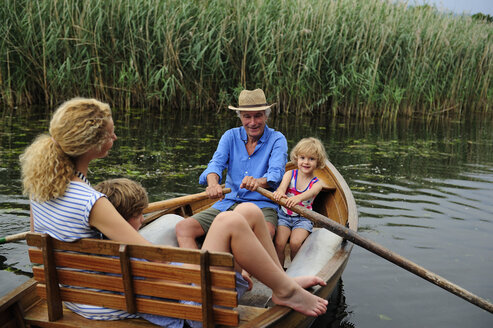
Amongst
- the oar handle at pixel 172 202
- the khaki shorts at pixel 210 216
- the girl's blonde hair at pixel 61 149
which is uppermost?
the girl's blonde hair at pixel 61 149

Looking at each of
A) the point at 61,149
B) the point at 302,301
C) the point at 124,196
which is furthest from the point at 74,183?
the point at 302,301

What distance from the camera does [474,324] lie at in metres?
3.48

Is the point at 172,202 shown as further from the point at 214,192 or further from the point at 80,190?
the point at 80,190

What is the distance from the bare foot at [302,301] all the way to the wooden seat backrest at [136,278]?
345mm

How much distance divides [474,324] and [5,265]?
347cm

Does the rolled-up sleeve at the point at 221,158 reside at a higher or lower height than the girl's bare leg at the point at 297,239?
higher

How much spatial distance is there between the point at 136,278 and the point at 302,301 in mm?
868

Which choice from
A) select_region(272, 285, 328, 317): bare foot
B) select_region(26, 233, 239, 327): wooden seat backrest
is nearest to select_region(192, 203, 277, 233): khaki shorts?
select_region(272, 285, 328, 317): bare foot

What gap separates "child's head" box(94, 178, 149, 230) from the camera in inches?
95.0

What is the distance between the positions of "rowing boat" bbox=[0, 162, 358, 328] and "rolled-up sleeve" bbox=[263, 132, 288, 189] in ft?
1.59

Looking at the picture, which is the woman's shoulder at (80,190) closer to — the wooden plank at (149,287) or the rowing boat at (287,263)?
the wooden plank at (149,287)

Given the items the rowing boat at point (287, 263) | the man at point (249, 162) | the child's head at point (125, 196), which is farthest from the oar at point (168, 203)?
the child's head at point (125, 196)

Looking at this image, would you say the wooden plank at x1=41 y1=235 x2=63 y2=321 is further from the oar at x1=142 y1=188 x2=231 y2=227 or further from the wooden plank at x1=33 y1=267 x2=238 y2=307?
the oar at x1=142 y1=188 x2=231 y2=227

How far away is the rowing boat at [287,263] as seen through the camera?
239 cm
